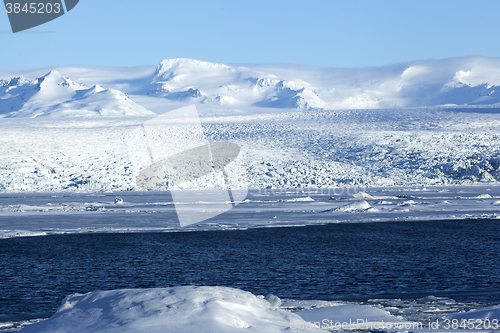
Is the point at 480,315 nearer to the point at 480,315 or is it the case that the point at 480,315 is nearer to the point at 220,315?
the point at 480,315

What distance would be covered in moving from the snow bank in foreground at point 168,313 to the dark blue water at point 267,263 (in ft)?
5.54

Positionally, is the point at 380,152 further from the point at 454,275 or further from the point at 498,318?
the point at 498,318

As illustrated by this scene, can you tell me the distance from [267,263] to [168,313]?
641 centimetres

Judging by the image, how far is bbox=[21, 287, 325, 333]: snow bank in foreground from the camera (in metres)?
5.20

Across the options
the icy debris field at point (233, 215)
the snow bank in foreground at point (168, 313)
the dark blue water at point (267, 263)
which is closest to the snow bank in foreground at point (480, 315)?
the dark blue water at point (267, 263)

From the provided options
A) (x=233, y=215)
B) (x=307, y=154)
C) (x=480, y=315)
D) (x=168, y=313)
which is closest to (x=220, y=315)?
(x=168, y=313)

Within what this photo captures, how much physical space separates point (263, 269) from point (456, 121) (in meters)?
58.3

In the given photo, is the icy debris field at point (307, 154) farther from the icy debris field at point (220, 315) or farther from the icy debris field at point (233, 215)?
the icy debris field at point (220, 315)

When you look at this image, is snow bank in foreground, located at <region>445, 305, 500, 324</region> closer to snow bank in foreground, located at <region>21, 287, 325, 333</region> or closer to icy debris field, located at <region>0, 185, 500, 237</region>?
snow bank in foreground, located at <region>21, 287, 325, 333</region>

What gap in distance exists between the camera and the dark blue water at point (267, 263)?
28.1 ft

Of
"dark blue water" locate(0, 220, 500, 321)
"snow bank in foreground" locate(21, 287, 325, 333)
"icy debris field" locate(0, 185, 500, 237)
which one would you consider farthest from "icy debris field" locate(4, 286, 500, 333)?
"icy debris field" locate(0, 185, 500, 237)

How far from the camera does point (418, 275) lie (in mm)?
9867

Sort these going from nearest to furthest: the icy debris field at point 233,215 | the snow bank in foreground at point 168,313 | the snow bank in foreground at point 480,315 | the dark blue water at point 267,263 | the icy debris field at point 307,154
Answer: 1. the snow bank in foreground at point 168,313
2. the snow bank in foreground at point 480,315
3. the dark blue water at point 267,263
4. the icy debris field at point 233,215
5. the icy debris field at point 307,154

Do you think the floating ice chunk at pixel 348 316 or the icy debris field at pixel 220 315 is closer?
the icy debris field at pixel 220 315
